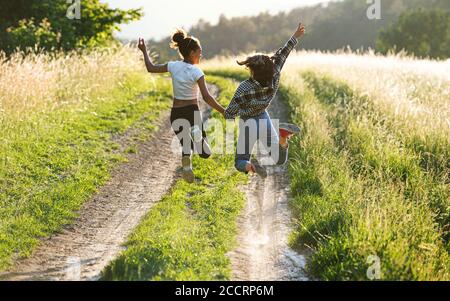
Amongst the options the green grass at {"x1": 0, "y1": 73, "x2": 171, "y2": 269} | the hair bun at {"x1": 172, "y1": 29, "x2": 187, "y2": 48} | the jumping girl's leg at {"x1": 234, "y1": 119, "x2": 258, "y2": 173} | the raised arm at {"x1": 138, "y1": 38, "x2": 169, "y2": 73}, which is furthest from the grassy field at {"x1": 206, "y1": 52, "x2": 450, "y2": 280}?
the green grass at {"x1": 0, "y1": 73, "x2": 171, "y2": 269}

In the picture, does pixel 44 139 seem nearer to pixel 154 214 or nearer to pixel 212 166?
pixel 212 166

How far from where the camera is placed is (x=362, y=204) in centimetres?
677

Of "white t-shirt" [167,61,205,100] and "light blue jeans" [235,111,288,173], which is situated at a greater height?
"white t-shirt" [167,61,205,100]

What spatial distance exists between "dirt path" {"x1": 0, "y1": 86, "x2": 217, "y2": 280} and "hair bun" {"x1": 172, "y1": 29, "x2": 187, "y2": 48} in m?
2.29

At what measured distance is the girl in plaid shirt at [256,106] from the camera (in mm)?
6918

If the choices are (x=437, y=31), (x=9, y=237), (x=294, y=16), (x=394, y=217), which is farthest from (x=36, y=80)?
Answer: (x=294, y=16)

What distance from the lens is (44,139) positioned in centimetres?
1010

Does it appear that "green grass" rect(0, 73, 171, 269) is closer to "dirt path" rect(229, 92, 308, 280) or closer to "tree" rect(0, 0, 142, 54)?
"dirt path" rect(229, 92, 308, 280)

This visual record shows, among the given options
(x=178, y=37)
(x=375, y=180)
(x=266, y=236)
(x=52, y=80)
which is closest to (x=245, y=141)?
(x=266, y=236)

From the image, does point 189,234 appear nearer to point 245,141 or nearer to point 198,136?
point 245,141

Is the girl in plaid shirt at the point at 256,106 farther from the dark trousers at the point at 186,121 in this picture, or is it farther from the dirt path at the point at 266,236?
the dirt path at the point at 266,236

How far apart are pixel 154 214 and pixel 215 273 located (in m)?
1.89

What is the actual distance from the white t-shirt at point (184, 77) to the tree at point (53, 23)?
9009 millimetres

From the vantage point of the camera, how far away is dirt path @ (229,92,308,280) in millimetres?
5723
